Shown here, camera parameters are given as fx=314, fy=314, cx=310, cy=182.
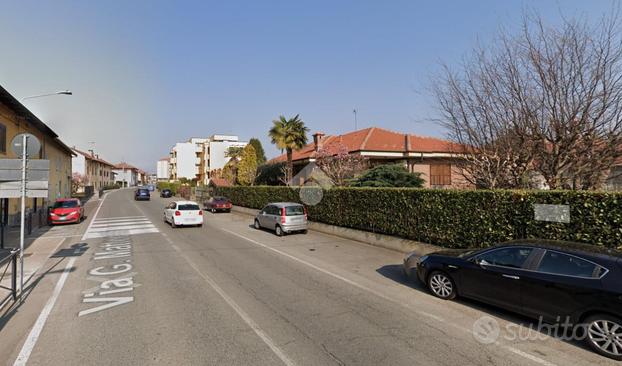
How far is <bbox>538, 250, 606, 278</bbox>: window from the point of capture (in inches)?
179

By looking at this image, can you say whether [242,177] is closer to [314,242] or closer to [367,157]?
[367,157]

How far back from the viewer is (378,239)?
41.8 ft

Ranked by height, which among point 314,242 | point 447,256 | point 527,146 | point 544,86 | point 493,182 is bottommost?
point 314,242

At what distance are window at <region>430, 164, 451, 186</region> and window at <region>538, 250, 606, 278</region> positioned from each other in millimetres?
21009

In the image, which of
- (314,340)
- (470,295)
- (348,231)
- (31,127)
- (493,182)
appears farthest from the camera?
(31,127)

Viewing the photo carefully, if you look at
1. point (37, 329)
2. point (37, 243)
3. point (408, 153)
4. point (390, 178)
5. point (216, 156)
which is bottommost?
point (37, 243)

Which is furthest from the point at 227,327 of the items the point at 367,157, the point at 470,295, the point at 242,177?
the point at 242,177

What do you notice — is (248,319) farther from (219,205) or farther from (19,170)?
(219,205)

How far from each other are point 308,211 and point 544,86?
12056 millimetres

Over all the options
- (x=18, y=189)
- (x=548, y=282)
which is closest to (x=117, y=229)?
(x=18, y=189)

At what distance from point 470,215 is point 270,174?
87.1ft

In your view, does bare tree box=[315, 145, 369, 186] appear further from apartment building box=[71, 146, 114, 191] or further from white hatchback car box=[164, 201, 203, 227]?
apartment building box=[71, 146, 114, 191]

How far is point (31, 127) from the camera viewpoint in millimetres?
20344

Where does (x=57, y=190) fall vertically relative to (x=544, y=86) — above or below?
below
